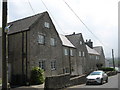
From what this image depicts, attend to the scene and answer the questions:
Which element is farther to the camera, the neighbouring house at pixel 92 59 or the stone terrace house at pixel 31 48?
the neighbouring house at pixel 92 59

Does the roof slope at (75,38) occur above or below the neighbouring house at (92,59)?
above

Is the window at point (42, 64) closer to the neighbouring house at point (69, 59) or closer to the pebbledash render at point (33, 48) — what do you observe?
the pebbledash render at point (33, 48)

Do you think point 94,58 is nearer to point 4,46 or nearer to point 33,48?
point 33,48

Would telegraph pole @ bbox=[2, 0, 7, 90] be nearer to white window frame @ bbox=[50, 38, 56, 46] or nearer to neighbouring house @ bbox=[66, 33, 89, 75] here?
white window frame @ bbox=[50, 38, 56, 46]

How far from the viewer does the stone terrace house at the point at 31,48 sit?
2219cm

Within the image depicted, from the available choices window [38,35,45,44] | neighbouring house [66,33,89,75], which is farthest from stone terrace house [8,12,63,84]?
neighbouring house [66,33,89,75]

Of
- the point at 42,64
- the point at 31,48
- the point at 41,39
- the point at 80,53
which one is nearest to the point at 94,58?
the point at 80,53

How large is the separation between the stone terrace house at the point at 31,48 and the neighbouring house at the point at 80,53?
14747 mm

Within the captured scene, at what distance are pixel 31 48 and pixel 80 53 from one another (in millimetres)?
21477

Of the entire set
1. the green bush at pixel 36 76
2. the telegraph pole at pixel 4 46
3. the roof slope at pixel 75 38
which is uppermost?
the roof slope at pixel 75 38

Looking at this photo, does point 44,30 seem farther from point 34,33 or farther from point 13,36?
point 13,36

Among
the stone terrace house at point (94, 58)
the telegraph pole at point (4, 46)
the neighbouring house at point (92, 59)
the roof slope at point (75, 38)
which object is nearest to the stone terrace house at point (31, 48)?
the telegraph pole at point (4, 46)

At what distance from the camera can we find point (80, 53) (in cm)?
4228

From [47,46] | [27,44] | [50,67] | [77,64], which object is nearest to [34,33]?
[27,44]
